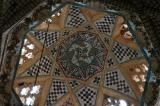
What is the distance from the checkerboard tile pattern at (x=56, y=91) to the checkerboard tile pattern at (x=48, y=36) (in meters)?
1.40

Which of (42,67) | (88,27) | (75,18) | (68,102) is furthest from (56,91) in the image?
(75,18)

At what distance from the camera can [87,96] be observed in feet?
60.8

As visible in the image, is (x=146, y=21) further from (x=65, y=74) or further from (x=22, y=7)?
(x=65, y=74)

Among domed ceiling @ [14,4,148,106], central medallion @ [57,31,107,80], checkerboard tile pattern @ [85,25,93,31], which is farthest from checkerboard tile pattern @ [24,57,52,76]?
checkerboard tile pattern @ [85,25,93,31]

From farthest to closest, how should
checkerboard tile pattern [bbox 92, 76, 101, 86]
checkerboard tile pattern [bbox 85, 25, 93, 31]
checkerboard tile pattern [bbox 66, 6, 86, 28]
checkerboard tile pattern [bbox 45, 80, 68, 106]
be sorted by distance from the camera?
checkerboard tile pattern [bbox 92, 76, 101, 86], checkerboard tile pattern [bbox 85, 25, 93, 31], checkerboard tile pattern [bbox 66, 6, 86, 28], checkerboard tile pattern [bbox 45, 80, 68, 106]

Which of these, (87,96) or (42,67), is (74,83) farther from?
(42,67)

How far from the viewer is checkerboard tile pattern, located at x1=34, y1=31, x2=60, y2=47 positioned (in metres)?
18.2

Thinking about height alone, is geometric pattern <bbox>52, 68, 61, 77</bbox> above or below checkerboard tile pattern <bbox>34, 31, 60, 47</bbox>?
below

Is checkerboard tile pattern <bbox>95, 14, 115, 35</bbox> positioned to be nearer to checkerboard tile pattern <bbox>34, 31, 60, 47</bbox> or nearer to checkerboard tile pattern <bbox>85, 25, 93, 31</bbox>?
checkerboard tile pattern <bbox>85, 25, 93, 31</bbox>

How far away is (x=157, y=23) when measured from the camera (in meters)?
9.74

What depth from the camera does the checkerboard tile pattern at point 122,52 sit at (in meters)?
18.1

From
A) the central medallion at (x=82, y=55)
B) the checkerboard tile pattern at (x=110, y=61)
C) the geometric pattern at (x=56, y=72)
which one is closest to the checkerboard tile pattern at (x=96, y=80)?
the central medallion at (x=82, y=55)

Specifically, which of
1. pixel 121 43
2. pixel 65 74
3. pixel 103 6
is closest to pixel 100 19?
pixel 121 43

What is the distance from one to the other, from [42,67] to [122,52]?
2.86 metres
